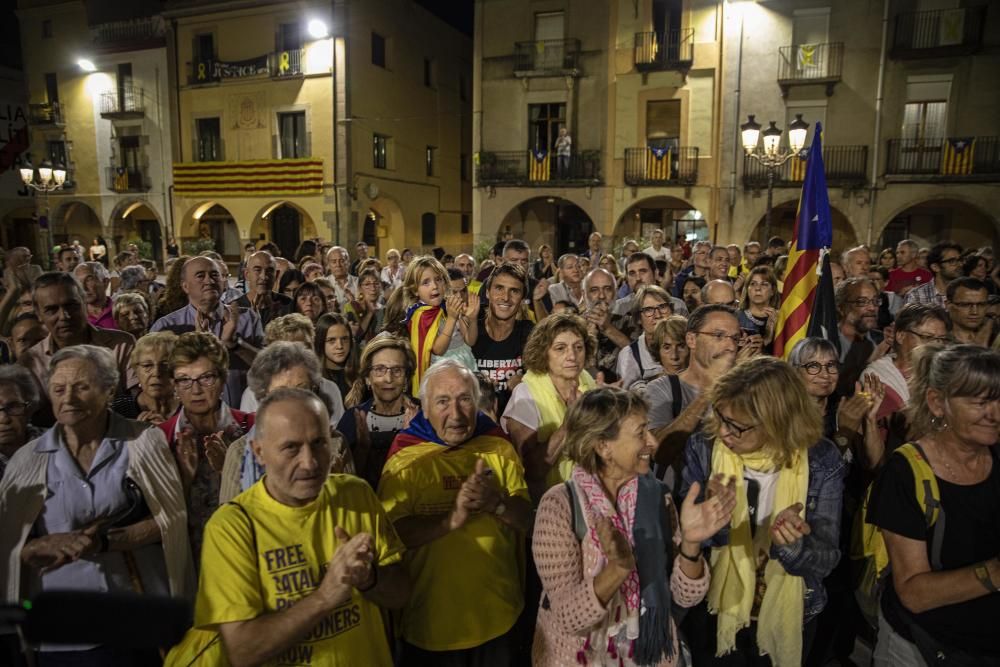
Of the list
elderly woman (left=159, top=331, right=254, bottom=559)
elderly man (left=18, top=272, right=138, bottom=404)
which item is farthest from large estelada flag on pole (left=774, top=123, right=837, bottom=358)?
elderly man (left=18, top=272, right=138, bottom=404)

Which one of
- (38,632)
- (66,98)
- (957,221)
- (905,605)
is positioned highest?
(66,98)

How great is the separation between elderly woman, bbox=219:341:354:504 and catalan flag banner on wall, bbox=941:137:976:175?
19.5 meters

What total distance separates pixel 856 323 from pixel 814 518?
2.96 metres

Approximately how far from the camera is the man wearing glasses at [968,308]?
428cm

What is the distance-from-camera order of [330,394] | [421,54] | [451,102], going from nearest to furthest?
[330,394]
[421,54]
[451,102]

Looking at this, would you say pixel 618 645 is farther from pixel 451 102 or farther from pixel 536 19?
pixel 451 102

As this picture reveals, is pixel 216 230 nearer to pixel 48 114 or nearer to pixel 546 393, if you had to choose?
pixel 48 114

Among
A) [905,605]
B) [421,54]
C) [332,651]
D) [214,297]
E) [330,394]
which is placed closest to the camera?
[332,651]

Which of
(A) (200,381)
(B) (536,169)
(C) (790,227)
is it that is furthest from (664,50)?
(A) (200,381)

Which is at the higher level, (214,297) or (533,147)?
(533,147)

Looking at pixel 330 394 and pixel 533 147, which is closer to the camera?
pixel 330 394

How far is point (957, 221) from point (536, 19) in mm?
14060

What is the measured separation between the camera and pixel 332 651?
83.9 inches

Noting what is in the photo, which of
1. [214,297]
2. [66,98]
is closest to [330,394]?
[214,297]
